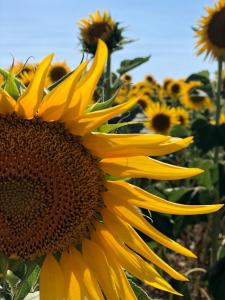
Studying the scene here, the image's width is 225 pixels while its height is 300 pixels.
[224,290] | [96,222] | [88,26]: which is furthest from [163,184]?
[96,222]

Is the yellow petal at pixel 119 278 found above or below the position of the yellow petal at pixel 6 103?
below

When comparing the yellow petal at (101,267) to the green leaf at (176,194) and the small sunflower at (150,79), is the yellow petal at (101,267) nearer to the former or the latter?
the green leaf at (176,194)

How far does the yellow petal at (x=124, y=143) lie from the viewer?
59.5 inches

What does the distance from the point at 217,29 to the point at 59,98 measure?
426 cm

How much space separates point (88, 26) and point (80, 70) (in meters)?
3.62

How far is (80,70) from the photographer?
1381mm

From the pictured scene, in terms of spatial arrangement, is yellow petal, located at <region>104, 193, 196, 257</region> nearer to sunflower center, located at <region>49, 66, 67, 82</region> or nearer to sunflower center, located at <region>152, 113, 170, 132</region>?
sunflower center, located at <region>49, 66, 67, 82</region>

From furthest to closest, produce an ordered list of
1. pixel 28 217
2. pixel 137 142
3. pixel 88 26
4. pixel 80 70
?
pixel 88 26, pixel 28 217, pixel 137 142, pixel 80 70

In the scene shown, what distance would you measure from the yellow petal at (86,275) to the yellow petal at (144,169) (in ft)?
0.95

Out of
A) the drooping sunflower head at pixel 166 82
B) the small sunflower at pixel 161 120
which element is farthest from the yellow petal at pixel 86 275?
the drooping sunflower head at pixel 166 82

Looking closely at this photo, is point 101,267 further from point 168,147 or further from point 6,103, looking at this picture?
point 6,103

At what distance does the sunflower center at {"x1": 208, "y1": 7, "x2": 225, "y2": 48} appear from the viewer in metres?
5.42

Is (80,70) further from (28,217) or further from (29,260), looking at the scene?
(29,260)

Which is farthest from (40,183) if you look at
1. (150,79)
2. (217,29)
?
(150,79)
